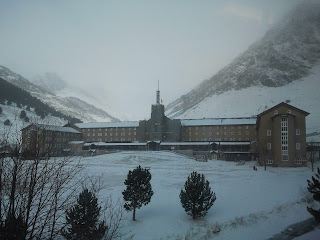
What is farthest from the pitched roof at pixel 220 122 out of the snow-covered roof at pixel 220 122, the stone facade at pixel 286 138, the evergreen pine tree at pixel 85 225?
the evergreen pine tree at pixel 85 225

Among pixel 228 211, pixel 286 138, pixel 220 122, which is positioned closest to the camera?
pixel 228 211

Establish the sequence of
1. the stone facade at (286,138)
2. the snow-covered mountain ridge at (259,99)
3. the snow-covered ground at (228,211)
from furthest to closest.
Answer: the snow-covered mountain ridge at (259,99)
the stone facade at (286,138)
the snow-covered ground at (228,211)

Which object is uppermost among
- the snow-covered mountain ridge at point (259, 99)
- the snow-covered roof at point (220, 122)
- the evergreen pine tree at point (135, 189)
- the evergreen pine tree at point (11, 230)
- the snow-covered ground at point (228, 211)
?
the snow-covered mountain ridge at point (259, 99)

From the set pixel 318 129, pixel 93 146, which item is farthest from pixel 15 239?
pixel 318 129

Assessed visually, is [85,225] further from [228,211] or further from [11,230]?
[228,211]

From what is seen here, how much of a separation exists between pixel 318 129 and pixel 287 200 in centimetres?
8159

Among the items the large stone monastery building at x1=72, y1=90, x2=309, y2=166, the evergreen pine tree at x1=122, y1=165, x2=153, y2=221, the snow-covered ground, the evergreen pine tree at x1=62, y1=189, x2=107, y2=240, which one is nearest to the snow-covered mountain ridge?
the large stone monastery building at x1=72, y1=90, x2=309, y2=166

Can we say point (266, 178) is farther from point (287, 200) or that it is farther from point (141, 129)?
point (141, 129)

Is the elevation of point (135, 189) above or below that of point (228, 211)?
above

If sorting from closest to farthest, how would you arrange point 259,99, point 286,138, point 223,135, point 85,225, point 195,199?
1. point 85,225
2. point 195,199
3. point 286,138
4. point 223,135
5. point 259,99

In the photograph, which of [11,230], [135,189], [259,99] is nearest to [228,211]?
[135,189]

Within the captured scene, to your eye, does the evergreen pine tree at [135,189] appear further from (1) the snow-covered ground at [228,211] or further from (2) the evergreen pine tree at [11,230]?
(2) the evergreen pine tree at [11,230]

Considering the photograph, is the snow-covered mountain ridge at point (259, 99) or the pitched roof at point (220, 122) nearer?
the pitched roof at point (220, 122)

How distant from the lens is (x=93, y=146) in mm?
84500
